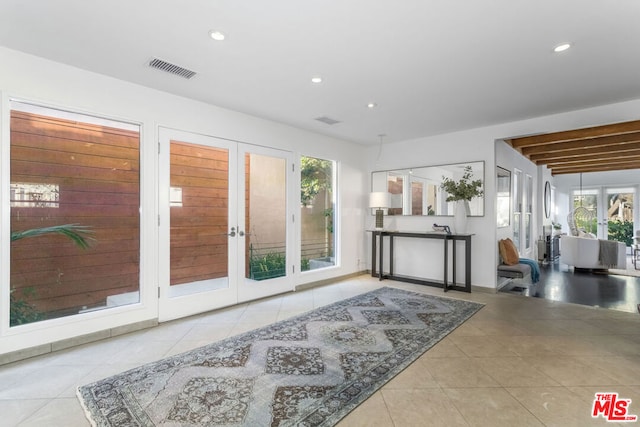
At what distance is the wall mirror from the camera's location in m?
5.02

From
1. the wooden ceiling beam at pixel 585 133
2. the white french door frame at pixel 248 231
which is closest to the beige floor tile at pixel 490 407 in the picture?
the white french door frame at pixel 248 231

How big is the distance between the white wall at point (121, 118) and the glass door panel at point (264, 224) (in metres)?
0.23

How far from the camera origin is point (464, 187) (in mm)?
4895

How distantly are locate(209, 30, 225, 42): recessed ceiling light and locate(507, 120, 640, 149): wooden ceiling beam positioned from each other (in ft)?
17.6

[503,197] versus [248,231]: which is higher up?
[503,197]

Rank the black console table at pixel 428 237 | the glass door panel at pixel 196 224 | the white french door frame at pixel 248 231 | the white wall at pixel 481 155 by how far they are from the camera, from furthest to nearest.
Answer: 1. the black console table at pixel 428 237
2. the white french door frame at pixel 248 231
3. the white wall at pixel 481 155
4. the glass door panel at pixel 196 224

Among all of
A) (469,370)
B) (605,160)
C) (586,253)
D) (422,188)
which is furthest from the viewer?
(605,160)

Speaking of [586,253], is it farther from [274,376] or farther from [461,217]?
[274,376]

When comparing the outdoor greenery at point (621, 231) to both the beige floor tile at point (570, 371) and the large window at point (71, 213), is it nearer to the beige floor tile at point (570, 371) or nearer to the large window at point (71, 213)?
the beige floor tile at point (570, 371)

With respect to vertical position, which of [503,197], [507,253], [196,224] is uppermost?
[503,197]

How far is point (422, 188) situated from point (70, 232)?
198 inches

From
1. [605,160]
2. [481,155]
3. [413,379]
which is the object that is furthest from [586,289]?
[413,379]

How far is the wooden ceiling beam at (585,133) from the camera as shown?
434cm

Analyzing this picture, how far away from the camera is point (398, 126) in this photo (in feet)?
15.7
